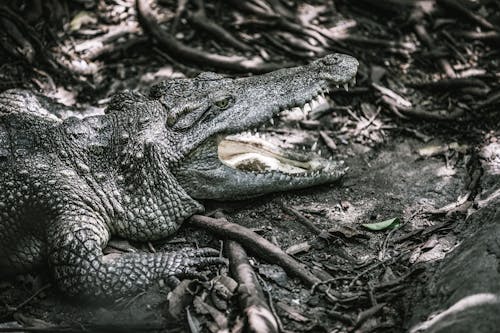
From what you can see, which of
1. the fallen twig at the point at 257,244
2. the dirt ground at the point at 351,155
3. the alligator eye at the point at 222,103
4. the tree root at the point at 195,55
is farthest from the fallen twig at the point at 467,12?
the fallen twig at the point at 257,244

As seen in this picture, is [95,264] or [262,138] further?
[262,138]

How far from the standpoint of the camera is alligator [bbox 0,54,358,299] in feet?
13.4

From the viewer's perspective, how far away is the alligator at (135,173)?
13.4ft

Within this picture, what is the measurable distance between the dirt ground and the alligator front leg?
13 cm

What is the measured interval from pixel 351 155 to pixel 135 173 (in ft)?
7.35

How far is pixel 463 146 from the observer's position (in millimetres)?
5520

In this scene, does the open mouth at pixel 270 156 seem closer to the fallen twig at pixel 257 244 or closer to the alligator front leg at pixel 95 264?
the fallen twig at pixel 257 244

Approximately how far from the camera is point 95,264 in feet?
13.2

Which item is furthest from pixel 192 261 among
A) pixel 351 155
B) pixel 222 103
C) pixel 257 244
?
pixel 351 155

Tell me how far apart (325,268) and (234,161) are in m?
1.35

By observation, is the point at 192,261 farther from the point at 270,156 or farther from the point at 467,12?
the point at 467,12

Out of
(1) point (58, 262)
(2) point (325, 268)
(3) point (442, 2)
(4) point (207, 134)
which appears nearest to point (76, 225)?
(1) point (58, 262)

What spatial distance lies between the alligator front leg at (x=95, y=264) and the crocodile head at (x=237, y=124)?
2.33 feet

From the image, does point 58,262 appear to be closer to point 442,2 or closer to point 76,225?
point 76,225
